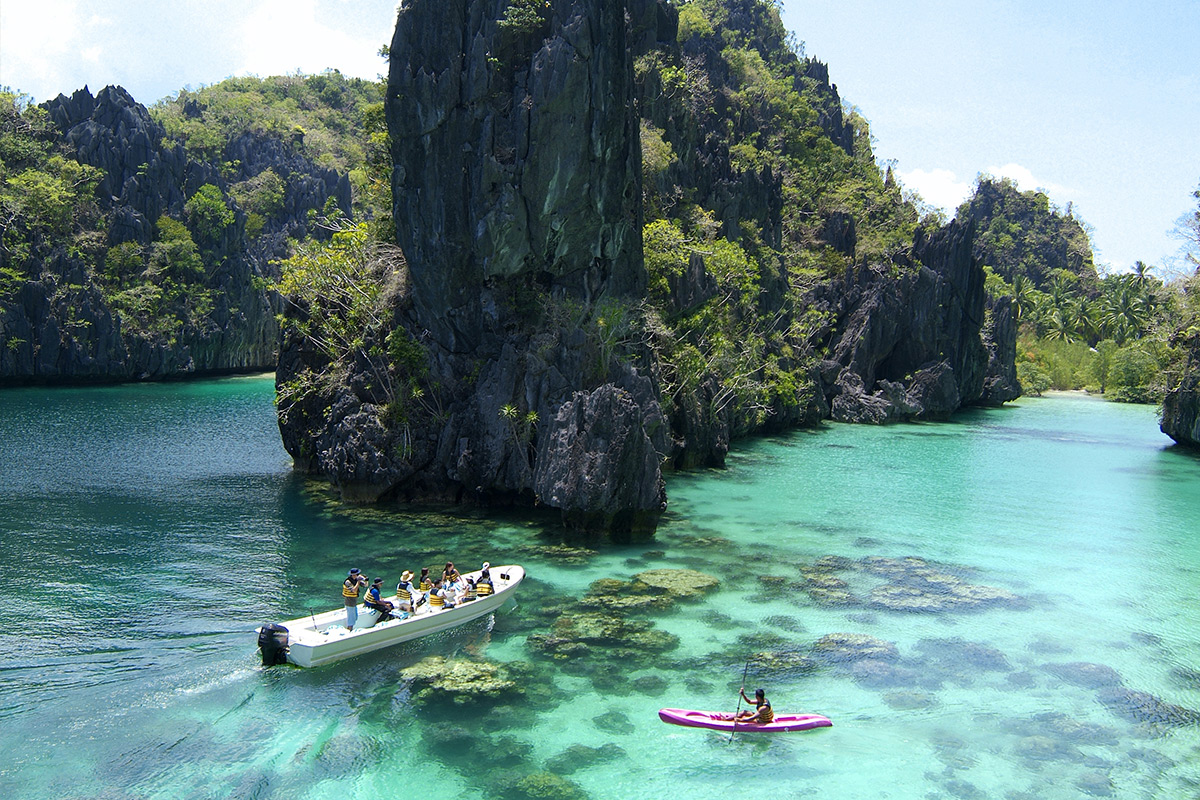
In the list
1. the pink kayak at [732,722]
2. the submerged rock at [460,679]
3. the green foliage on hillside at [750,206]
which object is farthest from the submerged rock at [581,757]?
the green foliage on hillside at [750,206]

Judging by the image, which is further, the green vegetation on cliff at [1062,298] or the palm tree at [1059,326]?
the palm tree at [1059,326]

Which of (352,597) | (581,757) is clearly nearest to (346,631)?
(352,597)

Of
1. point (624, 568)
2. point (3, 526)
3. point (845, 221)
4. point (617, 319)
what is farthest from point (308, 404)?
point (845, 221)

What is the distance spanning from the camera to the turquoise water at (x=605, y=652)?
13820 mm

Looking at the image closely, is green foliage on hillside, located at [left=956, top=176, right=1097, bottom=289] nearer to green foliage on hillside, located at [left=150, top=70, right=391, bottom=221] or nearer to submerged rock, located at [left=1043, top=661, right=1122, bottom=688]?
green foliage on hillside, located at [left=150, top=70, right=391, bottom=221]

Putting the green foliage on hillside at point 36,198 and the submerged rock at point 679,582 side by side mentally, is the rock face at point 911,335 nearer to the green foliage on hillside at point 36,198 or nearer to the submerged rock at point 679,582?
the submerged rock at point 679,582

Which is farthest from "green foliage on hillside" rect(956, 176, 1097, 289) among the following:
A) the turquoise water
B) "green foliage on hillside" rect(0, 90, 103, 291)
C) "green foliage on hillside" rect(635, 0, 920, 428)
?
"green foliage on hillside" rect(0, 90, 103, 291)

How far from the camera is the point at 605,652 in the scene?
18312 millimetres

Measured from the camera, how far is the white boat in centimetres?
1669

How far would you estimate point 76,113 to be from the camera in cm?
7681

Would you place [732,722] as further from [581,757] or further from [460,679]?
[460,679]

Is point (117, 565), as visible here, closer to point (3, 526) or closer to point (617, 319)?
point (3, 526)

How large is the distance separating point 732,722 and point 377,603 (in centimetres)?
804

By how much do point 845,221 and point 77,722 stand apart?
6813 centimetres
